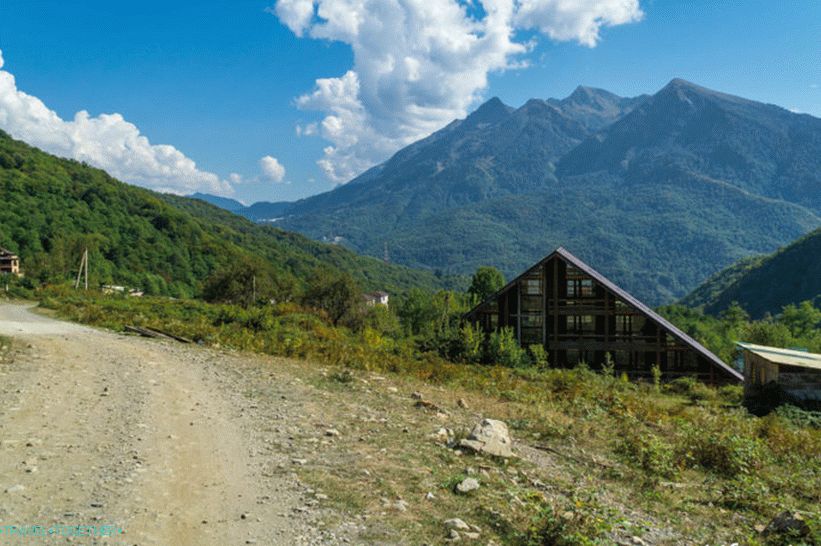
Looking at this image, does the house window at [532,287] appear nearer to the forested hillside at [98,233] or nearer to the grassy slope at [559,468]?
the grassy slope at [559,468]

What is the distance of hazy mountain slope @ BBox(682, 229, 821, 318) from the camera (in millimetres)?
132125

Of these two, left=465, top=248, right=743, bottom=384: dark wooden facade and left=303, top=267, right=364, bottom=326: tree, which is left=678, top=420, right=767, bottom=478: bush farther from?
left=303, top=267, right=364, bottom=326: tree

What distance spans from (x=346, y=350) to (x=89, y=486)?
1404 cm

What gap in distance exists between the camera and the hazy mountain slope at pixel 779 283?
132 m

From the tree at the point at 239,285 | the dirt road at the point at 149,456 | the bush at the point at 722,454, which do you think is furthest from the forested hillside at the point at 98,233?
the bush at the point at 722,454

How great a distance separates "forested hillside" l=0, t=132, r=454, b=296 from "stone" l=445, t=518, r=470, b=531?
56749 millimetres

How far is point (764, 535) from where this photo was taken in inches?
265

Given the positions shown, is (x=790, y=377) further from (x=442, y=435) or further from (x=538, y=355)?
(x=442, y=435)

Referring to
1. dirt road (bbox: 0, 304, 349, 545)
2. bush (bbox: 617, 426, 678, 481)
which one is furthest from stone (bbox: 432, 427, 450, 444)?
bush (bbox: 617, 426, 678, 481)

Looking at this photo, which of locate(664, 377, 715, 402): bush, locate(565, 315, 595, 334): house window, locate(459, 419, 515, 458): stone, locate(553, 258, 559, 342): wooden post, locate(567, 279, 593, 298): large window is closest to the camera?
locate(459, 419, 515, 458): stone

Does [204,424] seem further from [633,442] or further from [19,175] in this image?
[19,175]

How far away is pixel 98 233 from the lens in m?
92.2

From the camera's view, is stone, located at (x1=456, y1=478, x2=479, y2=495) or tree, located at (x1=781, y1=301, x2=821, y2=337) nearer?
stone, located at (x1=456, y1=478, x2=479, y2=495)

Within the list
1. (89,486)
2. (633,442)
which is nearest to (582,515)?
(633,442)
